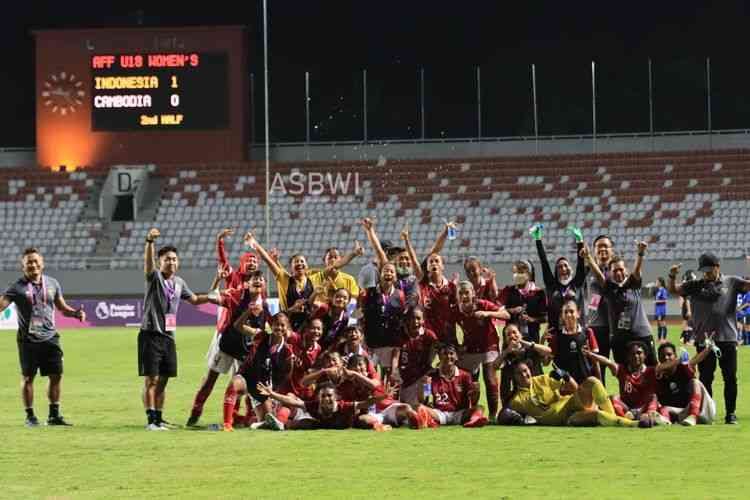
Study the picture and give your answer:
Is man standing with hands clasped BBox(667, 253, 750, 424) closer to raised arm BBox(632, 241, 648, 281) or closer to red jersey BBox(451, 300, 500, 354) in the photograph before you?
raised arm BBox(632, 241, 648, 281)

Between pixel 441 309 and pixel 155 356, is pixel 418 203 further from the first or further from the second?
pixel 155 356

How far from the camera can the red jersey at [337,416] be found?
14664mm

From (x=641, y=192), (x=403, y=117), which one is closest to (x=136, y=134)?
(x=403, y=117)

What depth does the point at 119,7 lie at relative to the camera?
65000 mm

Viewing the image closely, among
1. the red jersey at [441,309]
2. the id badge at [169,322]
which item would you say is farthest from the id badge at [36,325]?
the red jersey at [441,309]

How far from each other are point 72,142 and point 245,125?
20.3 ft

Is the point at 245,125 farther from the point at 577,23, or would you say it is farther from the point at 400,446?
the point at 400,446

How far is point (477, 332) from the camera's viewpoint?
15602mm

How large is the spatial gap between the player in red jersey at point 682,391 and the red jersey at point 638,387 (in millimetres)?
87

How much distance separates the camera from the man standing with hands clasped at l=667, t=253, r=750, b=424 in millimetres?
15102

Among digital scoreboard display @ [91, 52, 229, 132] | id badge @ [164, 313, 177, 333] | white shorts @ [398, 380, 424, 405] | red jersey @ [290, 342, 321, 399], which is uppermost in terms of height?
digital scoreboard display @ [91, 52, 229, 132]

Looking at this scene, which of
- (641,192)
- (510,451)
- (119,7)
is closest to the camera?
(510,451)

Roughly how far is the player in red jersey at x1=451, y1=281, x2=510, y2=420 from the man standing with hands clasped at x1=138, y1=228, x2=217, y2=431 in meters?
2.95

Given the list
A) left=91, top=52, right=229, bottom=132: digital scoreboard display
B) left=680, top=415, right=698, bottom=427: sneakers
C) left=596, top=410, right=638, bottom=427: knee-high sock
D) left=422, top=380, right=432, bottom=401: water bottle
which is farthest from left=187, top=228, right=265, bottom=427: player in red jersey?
left=91, top=52, right=229, bottom=132: digital scoreboard display
